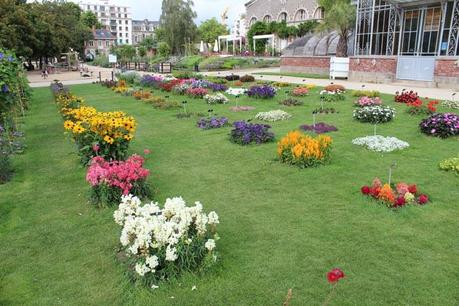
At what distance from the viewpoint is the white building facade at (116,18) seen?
458 feet

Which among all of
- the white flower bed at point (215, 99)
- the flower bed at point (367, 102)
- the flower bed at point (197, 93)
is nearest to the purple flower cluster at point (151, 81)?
the flower bed at point (197, 93)

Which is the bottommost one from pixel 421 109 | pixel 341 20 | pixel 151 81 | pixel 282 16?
pixel 421 109

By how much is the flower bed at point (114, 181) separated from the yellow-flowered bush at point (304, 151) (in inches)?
114

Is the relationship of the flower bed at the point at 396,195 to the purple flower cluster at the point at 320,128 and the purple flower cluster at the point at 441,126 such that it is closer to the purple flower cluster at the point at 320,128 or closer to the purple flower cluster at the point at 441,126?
the purple flower cluster at the point at 441,126

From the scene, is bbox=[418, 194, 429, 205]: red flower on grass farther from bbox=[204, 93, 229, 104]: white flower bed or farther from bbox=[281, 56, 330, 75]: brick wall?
bbox=[281, 56, 330, 75]: brick wall

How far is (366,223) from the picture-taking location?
4848 mm

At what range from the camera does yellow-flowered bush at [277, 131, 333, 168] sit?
695 centimetres

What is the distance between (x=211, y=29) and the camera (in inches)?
3457

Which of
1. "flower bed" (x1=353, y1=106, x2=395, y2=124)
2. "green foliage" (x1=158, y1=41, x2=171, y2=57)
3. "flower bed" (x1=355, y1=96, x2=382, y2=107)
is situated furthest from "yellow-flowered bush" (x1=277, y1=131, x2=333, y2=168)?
"green foliage" (x1=158, y1=41, x2=171, y2=57)

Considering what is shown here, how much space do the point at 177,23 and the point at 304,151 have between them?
179 feet

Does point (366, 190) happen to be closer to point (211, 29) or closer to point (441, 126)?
point (441, 126)

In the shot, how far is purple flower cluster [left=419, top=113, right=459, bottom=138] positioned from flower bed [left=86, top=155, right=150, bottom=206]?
23.5 ft

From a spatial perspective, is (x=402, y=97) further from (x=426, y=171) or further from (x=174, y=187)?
(x=174, y=187)

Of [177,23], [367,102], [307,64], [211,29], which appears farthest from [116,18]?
[367,102]
